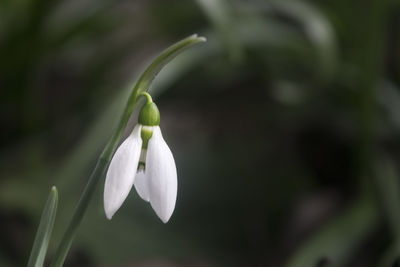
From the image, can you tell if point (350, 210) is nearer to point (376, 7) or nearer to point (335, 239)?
point (335, 239)

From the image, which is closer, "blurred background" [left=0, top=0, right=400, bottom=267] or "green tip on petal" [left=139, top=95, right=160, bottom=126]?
"green tip on petal" [left=139, top=95, right=160, bottom=126]

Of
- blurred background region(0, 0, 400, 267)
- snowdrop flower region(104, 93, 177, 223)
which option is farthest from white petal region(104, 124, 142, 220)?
blurred background region(0, 0, 400, 267)

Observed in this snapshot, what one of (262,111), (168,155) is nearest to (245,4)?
(262,111)

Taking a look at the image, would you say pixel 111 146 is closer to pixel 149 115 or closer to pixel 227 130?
pixel 149 115

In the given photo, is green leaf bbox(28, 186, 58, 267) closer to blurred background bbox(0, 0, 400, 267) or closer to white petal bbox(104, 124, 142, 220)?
white petal bbox(104, 124, 142, 220)

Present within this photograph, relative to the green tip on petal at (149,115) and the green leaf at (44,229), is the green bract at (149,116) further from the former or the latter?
the green leaf at (44,229)

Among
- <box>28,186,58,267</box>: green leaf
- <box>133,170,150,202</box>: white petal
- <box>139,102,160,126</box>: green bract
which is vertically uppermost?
<box>139,102,160,126</box>: green bract

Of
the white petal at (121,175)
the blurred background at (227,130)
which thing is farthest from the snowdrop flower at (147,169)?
the blurred background at (227,130)

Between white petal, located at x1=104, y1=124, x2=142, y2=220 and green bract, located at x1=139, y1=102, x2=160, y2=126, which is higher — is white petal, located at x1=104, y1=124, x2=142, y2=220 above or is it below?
below
